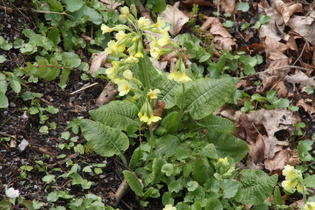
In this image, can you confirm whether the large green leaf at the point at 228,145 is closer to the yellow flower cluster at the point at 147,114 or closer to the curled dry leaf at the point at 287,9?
the yellow flower cluster at the point at 147,114

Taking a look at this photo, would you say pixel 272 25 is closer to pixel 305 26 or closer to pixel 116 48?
pixel 305 26

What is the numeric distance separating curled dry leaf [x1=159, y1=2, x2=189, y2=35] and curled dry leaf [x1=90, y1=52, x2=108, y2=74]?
89 centimetres

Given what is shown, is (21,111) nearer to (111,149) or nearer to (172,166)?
(111,149)

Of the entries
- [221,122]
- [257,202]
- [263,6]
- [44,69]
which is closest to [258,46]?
[263,6]

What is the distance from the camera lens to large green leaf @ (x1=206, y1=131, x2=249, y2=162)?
3164 millimetres

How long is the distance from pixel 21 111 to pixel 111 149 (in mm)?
694

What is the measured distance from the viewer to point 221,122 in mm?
3252

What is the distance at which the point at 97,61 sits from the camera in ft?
11.7

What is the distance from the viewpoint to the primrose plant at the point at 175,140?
265 centimetres

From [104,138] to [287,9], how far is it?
2.64 metres

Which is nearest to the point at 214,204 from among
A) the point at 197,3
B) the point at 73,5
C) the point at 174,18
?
the point at 73,5

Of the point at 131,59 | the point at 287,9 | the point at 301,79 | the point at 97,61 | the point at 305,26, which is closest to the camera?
the point at 131,59

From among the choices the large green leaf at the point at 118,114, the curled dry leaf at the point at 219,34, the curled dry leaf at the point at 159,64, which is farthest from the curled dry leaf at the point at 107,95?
the curled dry leaf at the point at 219,34

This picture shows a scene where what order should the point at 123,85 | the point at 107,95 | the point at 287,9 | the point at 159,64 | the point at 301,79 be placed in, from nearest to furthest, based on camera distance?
the point at 123,85 < the point at 107,95 < the point at 159,64 < the point at 301,79 < the point at 287,9
